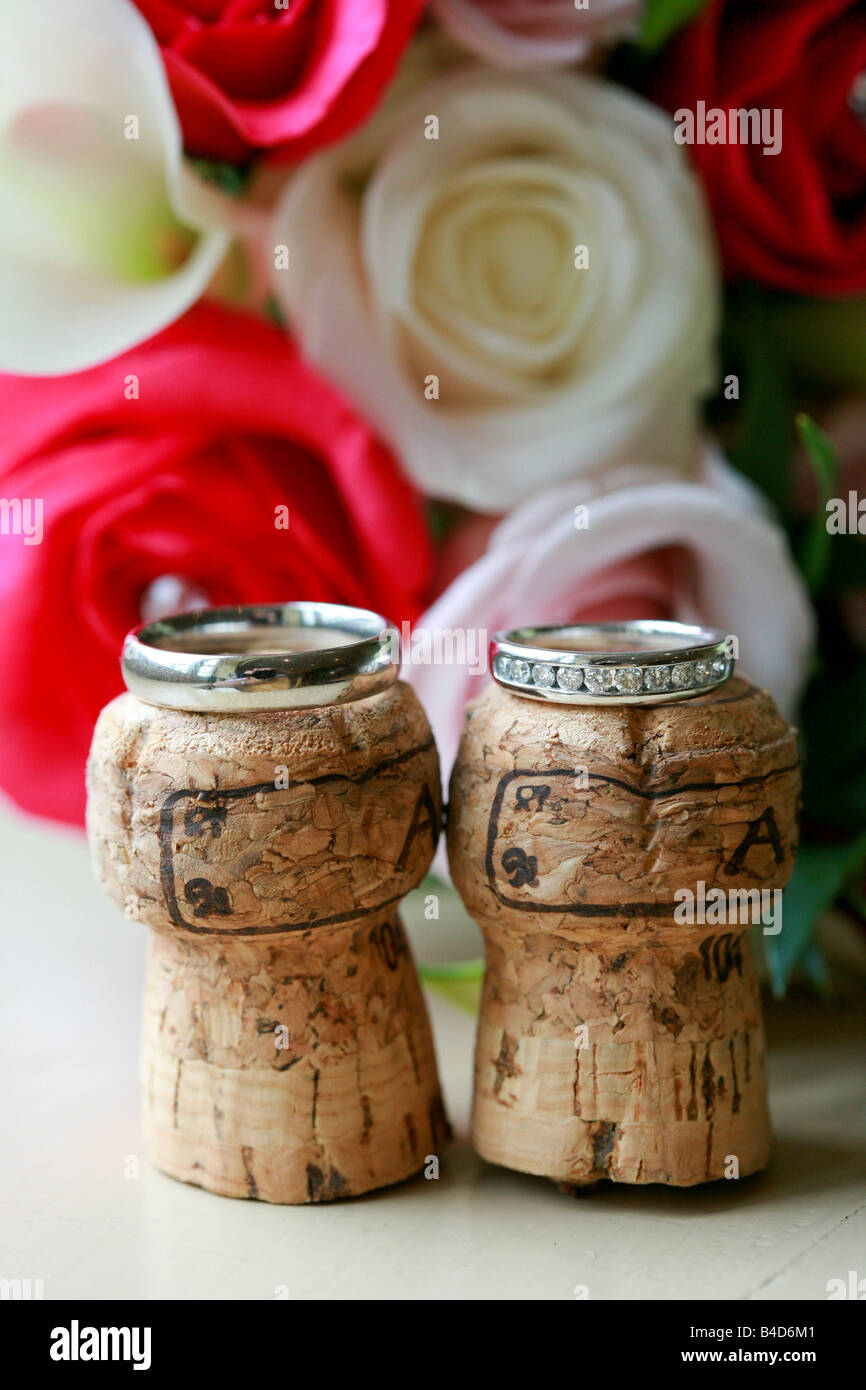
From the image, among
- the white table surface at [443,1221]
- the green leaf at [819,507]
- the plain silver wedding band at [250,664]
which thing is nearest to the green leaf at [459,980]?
the white table surface at [443,1221]

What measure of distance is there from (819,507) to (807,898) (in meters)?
0.19

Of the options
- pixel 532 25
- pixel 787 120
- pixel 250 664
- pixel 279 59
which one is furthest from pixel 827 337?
pixel 250 664

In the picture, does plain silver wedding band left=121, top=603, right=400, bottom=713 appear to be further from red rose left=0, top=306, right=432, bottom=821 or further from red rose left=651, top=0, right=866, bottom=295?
red rose left=651, top=0, right=866, bottom=295

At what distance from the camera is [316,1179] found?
21.8 inches

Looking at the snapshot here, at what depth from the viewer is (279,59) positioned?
2.18ft

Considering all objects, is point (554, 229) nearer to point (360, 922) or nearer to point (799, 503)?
point (799, 503)

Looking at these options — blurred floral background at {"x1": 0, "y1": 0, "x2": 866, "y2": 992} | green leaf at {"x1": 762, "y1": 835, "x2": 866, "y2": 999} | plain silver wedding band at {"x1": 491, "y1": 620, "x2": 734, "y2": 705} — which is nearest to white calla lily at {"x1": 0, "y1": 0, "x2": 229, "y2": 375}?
blurred floral background at {"x1": 0, "y1": 0, "x2": 866, "y2": 992}

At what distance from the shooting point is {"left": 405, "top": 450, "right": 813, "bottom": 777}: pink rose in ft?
2.22

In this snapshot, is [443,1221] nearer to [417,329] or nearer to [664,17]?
[417,329]

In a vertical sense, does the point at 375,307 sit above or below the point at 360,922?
above

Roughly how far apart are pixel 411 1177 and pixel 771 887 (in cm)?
17

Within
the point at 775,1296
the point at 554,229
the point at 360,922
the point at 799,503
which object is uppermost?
the point at 554,229

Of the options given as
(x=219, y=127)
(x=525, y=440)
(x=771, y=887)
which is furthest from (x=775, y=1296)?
(x=219, y=127)

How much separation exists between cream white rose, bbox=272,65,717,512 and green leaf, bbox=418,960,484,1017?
0.22 metres
